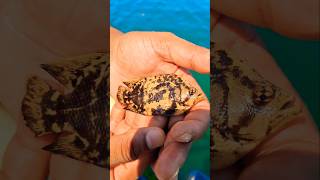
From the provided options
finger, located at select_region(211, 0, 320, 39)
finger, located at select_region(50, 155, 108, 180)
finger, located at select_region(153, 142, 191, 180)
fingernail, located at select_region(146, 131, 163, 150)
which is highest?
finger, located at select_region(211, 0, 320, 39)

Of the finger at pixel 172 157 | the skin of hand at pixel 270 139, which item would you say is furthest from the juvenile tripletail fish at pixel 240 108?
the finger at pixel 172 157

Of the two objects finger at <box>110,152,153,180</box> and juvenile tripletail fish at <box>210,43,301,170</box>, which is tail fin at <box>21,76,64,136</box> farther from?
juvenile tripletail fish at <box>210,43,301,170</box>

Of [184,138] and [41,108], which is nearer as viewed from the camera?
[184,138]

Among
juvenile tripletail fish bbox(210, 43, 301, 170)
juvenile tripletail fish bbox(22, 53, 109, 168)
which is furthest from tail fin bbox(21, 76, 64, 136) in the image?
juvenile tripletail fish bbox(210, 43, 301, 170)

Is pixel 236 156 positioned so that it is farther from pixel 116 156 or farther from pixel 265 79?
pixel 116 156

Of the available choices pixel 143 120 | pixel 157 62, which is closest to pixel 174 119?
pixel 143 120

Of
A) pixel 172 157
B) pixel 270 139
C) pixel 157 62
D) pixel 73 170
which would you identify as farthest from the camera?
pixel 157 62

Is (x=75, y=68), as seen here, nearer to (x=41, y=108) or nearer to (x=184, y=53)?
(x=41, y=108)
